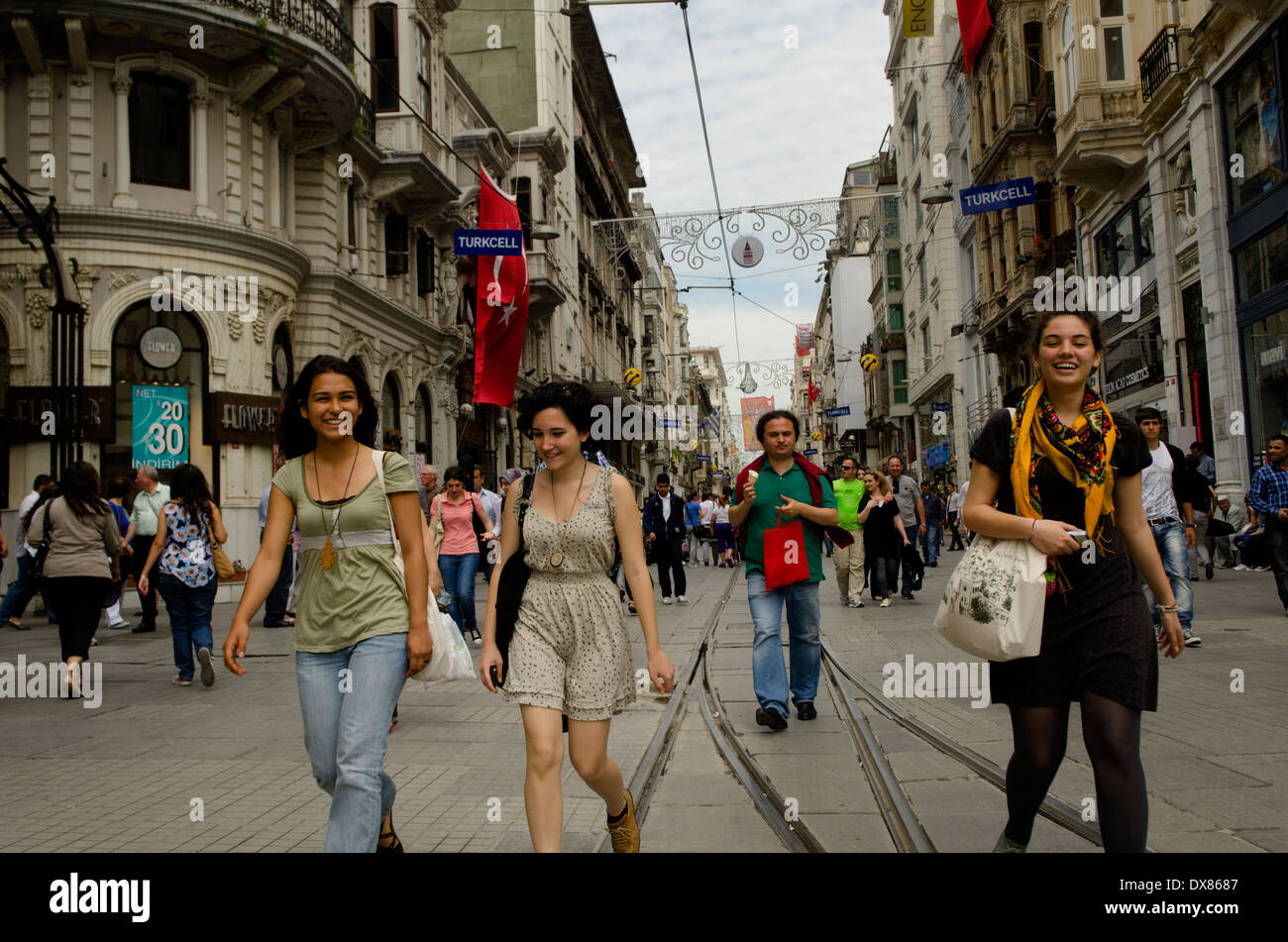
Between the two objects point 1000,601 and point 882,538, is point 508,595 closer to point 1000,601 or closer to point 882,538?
point 1000,601

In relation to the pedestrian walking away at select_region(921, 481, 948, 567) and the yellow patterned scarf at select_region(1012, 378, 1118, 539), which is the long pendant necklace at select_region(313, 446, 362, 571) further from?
the pedestrian walking away at select_region(921, 481, 948, 567)

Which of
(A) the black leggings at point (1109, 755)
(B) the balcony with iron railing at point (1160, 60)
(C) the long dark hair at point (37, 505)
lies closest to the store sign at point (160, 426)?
(C) the long dark hair at point (37, 505)

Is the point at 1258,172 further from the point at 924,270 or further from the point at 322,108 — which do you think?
the point at 924,270

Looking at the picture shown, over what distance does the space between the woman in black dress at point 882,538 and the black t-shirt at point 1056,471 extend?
398 inches

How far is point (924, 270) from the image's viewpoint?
1624 inches

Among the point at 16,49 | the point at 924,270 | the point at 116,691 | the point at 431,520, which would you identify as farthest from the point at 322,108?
the point at 924,270

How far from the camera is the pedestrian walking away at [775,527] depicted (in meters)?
6.29

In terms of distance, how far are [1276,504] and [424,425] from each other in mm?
19758

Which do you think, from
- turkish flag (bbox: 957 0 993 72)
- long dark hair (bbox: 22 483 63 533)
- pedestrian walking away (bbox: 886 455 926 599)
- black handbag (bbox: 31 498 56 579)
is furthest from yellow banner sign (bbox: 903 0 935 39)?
long dark hair (bbox: 22 483 63 533)

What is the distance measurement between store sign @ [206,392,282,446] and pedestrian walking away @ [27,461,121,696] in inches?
343

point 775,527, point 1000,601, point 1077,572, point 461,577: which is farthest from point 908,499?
point 1000,601

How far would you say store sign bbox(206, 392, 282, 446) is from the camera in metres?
16.6

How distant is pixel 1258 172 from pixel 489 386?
1523cm

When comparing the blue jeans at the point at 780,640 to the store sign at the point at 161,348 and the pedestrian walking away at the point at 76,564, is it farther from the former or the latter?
the store sign at the point at 161,348
